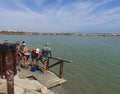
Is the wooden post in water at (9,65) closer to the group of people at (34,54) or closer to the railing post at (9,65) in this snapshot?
the railing post at (9,65)

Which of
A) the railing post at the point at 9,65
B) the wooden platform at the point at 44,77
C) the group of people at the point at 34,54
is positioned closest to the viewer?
the railing post at the point at 9,65

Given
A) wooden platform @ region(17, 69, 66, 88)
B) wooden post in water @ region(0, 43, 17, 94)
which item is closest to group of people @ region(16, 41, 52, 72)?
wooden platform @ region(17, 69, 66, 88)

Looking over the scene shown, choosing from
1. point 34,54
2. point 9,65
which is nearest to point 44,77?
point 34,54

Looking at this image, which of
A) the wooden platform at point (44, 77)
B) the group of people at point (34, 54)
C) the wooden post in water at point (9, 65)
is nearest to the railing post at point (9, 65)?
the wooden post in water at point (9, 65)

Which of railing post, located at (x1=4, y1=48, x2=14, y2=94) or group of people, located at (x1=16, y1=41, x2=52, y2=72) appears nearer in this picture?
railing post, located at (x1=4, y1=48, x2=14, y2=94)

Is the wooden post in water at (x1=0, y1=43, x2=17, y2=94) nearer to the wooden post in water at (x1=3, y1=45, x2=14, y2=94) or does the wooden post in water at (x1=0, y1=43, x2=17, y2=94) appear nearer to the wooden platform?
the wooden post in water at (x1=3, y1=45, x2=14, y2=94)

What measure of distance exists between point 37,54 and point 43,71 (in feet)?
3.94

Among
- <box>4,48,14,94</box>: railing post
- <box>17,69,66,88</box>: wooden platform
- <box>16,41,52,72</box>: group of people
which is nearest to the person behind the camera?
<box>4,48,14,94</box>: railing post

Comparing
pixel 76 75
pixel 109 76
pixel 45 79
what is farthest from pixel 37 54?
pixel 109 76

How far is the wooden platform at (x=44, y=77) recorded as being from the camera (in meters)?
11.2

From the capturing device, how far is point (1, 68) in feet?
19.9

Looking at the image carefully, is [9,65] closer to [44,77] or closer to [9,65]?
[9,65]

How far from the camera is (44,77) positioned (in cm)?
1190

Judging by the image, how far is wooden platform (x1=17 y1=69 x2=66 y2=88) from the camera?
11.2 m
